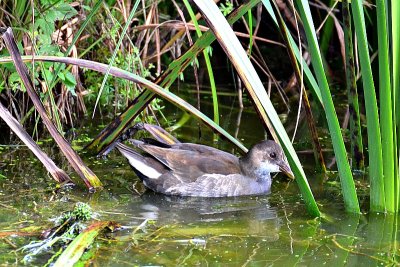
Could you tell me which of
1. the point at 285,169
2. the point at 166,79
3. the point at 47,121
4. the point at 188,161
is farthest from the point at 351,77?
the point at 47,121

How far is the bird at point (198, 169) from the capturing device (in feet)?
20.4

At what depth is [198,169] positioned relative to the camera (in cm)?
632

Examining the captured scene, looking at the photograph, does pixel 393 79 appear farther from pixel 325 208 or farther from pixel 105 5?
pixel 105 5

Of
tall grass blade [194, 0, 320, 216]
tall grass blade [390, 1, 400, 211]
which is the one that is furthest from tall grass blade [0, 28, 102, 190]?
tall grass blade [390, 1, 400, 211]

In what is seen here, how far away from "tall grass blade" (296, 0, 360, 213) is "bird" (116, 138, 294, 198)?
1.11 meters

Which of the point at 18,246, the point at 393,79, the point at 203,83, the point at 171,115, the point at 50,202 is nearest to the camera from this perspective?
the point at 18,246

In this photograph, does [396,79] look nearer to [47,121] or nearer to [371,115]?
[371,115]

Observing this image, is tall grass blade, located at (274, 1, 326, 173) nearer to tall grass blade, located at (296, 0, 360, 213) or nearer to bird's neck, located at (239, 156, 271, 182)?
tall grass blade, located at (296, 0, 360, 213)

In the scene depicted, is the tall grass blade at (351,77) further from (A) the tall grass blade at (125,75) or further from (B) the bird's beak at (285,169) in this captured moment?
(A) the tall grass blade at (125,75)

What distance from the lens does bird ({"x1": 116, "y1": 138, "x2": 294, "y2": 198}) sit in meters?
6.22

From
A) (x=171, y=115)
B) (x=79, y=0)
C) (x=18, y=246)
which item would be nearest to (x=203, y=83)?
(x=171, y=115)

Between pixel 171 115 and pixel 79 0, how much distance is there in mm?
1992

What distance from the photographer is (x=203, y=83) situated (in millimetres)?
9438

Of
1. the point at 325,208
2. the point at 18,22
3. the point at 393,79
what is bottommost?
the point at 325,208
